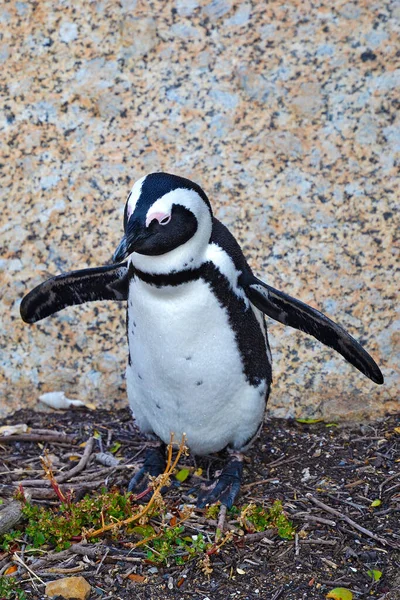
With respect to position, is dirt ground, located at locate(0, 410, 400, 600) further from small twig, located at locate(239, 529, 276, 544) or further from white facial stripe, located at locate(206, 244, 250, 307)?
white facial stripe, located at locate(206, 244, 250, 307)

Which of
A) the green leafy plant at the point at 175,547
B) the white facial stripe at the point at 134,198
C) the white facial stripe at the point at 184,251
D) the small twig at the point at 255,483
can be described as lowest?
the small twig at the point at 255,483

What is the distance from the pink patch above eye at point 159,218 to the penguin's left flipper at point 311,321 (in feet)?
1.37

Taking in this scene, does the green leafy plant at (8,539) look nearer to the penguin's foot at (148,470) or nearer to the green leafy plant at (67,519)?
the green leafy plant at (67,519)

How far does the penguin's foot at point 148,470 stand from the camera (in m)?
2.58

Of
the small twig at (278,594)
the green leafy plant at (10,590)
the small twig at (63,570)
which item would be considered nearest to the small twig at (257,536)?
the small twig at (278,594)

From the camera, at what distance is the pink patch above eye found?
2.15 m

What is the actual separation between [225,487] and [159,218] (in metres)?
0.91

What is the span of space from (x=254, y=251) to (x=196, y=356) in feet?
3.37

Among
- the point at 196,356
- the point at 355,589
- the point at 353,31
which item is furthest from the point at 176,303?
the point at 353,31

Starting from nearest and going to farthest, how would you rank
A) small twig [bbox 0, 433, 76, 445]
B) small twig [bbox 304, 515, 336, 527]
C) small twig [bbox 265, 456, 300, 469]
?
small twig [bbox 304, 515, 336, 527] → small twig [bbox 265, 456, 300, 469] → small twig [bbox 0, 433, 76, 445]

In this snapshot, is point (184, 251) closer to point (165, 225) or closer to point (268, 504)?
point (165, 225)

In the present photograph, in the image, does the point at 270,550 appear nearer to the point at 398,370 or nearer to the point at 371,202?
the point at 398,370

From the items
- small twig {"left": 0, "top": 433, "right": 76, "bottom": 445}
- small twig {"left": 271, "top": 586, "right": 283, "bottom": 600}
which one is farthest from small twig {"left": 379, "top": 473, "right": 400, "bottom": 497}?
small twig {"left": 0, "top": 433, "right": 76, "bottom": 445}

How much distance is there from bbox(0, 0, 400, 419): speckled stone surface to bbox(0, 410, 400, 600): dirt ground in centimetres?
28
